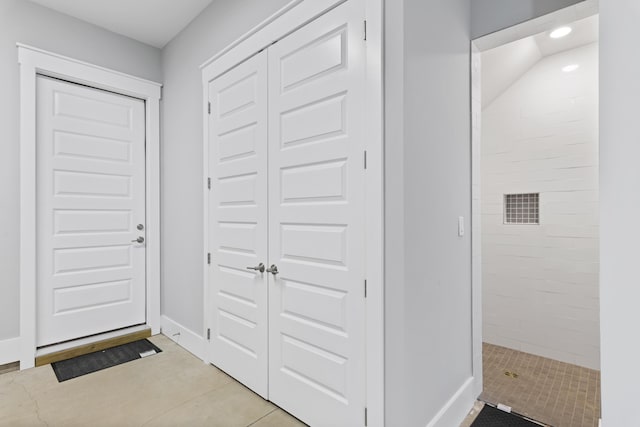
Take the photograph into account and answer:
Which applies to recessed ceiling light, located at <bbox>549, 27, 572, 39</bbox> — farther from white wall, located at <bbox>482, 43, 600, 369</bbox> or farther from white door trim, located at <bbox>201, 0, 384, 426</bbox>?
white door trim, located at <bbox>201, 0, 384, 426</bbox>

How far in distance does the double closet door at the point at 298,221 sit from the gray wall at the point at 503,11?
947 mm

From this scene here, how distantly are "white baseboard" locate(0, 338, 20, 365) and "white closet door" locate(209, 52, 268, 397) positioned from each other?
1.51 metres

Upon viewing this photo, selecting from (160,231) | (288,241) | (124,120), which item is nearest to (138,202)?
(160,231)

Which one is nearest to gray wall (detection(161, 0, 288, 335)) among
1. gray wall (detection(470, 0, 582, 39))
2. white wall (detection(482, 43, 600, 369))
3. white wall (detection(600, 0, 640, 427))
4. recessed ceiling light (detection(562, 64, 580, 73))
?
gray wall (detection(470, 0, 582, 39))

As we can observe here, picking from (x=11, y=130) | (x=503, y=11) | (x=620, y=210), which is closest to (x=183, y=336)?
(x=11, y=130)

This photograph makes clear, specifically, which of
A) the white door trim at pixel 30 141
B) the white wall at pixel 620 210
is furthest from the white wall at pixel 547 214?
the white door trim at pixel 30 141

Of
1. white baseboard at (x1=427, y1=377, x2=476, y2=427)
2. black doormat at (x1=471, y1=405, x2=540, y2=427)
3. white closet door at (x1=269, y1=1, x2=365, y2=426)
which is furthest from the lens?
black doormat at (x1=471, y1=405, x2=540, y2=427)

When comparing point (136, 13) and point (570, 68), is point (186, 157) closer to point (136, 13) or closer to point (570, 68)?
point (136, 13)

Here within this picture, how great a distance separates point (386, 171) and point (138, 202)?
2.75 meters

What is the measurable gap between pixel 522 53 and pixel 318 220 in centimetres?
232

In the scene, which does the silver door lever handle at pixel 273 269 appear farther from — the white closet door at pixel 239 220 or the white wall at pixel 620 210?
the white wall at pixel 620 210

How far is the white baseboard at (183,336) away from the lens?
8.90 ft

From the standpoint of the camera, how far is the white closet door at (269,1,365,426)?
1.60 meters

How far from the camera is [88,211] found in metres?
2.95
